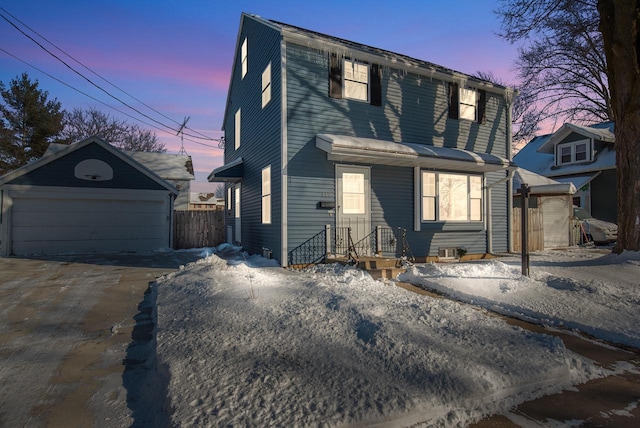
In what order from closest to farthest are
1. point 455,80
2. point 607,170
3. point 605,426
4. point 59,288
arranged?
point 605,426
point 59,288
point 455,80
point 607,170

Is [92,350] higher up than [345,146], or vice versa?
[345,146]

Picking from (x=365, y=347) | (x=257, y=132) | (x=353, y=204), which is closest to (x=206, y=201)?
(x=257, y=132)

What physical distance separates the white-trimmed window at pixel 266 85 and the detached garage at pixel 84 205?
6.20 metres

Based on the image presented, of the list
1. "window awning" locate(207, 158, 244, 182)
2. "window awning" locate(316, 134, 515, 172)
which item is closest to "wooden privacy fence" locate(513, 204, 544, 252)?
"window awning" locate(316, 134, 515, 172)

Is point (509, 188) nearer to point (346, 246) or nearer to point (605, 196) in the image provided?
point (346, 246)

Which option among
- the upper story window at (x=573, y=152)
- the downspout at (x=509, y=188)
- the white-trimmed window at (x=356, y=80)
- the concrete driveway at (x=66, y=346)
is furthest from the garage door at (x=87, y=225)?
the upper story window at (x=573, y=152)

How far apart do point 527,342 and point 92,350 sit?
4.68 metres

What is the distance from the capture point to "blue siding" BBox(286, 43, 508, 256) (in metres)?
8.84

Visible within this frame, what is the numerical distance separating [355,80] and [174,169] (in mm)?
19406

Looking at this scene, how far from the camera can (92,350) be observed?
384 centimetres

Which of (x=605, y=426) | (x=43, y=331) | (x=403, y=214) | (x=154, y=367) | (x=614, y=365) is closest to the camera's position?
(x=605, y=426)

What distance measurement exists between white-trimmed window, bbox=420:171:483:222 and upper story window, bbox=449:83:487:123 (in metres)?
2.06

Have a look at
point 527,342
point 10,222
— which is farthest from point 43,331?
point 10,222

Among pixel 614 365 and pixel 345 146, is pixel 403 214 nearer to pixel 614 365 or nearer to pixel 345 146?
pixel 345 146
